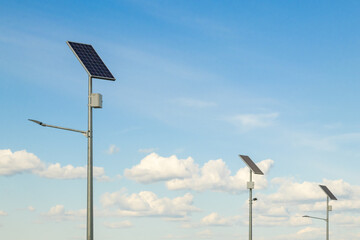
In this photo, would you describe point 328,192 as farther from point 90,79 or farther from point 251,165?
point 90,79

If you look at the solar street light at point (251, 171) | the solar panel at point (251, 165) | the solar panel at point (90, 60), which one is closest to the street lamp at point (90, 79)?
the solar panel at point (90, 60)

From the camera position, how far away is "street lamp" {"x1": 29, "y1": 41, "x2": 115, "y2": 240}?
21.5 m

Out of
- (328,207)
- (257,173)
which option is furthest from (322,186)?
(257,173)

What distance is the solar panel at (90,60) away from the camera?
23481mm

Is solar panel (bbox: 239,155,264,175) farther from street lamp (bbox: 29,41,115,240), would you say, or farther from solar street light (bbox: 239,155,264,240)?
street lamp (bbox: 29,41,115,240)

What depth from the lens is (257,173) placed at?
40.2 meters

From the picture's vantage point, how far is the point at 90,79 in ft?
75.4

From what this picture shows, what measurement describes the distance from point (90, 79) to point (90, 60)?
159 cm

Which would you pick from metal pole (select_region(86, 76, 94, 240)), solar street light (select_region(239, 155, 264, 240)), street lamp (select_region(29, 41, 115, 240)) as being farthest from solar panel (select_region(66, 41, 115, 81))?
solar street light (select_region(239, 155, 264, 240))

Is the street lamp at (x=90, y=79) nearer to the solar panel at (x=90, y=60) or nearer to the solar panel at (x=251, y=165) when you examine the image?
the solar panel at (x=90, y=60)

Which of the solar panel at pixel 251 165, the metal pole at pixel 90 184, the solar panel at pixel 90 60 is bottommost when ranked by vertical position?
the metal pole at pixel 90 184

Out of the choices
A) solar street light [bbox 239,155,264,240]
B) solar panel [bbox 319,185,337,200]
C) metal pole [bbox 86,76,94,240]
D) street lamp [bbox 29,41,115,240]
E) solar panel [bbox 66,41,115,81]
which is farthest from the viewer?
solar panel [bbox 319,185,337,200]

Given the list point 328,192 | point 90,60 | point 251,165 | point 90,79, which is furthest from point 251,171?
point 328,192

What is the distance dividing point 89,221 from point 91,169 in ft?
6.07
